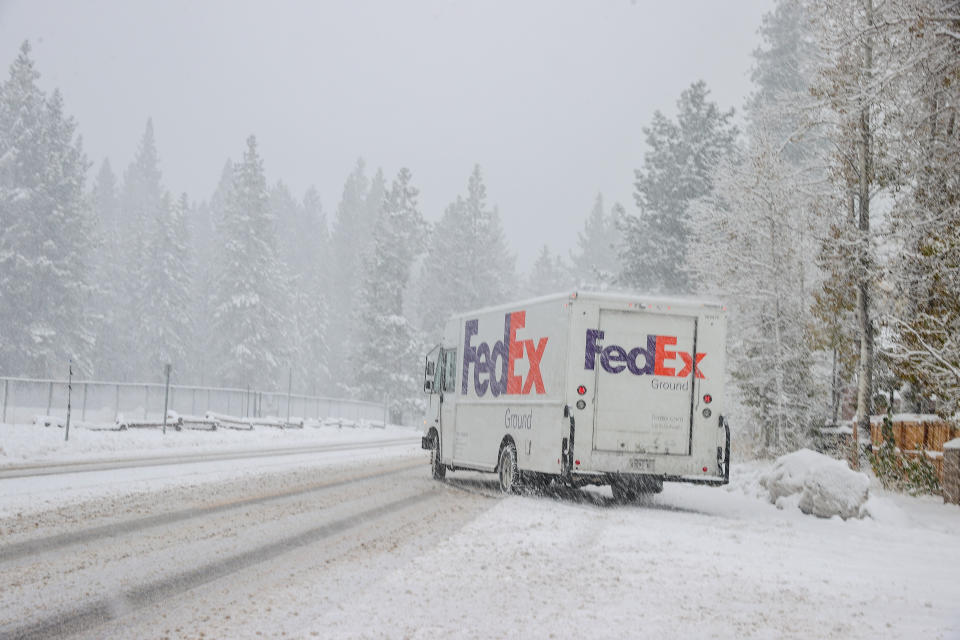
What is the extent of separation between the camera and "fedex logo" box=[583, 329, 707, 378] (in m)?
14.5

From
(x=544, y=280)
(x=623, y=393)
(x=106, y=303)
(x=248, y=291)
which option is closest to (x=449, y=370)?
(x=623, y=393)

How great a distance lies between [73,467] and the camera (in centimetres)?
1866

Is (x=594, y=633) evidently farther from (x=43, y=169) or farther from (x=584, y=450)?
(x=43, y=169)

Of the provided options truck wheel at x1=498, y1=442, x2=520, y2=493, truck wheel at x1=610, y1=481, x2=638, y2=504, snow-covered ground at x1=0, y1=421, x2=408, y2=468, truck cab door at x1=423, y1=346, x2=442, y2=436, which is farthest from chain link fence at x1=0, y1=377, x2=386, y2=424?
truck wheel at x1=610, y1=481, x2=638, y2=504

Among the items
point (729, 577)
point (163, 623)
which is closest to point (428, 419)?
point (729, 577)

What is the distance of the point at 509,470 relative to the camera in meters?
16.1

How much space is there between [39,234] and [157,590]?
51989mm

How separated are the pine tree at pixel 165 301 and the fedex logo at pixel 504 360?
54.3 meters

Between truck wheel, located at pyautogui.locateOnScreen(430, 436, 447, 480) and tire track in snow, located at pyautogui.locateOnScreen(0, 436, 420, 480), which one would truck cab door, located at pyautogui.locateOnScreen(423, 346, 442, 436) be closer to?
truck wheel, located at pyautogui.locateOnScreen(430, 436, 447, 480)

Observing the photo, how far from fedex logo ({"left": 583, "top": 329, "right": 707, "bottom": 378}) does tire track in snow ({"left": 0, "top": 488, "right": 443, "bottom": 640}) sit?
4.92m

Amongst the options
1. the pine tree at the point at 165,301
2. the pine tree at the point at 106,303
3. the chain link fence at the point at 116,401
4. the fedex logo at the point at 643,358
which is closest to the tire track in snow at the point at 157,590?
the fedex logo at the point at 643,358

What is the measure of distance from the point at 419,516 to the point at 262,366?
55475 mm

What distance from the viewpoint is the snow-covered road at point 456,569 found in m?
6.59

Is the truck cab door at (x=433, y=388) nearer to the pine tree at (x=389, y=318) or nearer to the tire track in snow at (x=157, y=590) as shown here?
the tire track in snow at (x=157, y=590)
